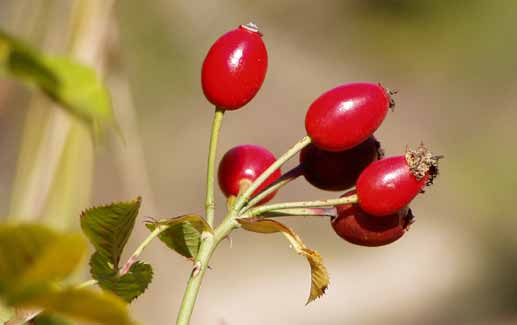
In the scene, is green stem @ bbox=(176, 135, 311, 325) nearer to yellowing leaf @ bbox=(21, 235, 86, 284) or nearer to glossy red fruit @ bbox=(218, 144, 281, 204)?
glossy red fruit @ bbox=(218, 144, 281, 204)

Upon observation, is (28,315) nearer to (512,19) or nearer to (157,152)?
(157,152)

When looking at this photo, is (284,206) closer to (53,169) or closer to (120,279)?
(120,279)

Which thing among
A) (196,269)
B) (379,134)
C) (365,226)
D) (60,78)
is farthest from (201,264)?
(379,134)

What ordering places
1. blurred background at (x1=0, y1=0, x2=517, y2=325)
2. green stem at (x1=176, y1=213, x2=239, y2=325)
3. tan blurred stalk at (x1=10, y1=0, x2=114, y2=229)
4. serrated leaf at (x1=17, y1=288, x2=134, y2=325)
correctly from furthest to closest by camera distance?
blurred background at (x1=0, y1=0, x2=517, y2=325) → tan blurred stalk at (x1=10, y1=0, x2=114, y2=229) → green stem at (x1=176, y1=213, x2=239, y2=325) → serrated leaf at (x1=17, y1=288, x2=134, y2=325)

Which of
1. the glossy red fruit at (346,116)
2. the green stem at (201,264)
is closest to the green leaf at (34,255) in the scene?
the green stem at (201,264)

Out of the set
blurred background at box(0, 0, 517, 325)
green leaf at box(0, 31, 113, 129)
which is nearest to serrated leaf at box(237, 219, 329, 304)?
green leaf at box(0, 31, 113, 129)

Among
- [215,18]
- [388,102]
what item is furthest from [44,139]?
[215,18]
